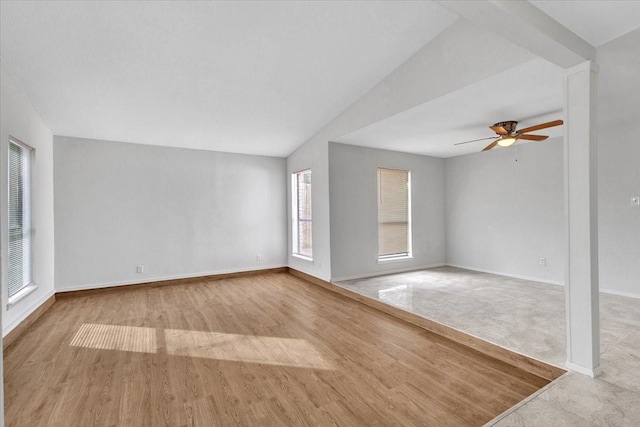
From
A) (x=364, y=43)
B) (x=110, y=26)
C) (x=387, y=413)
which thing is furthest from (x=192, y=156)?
(x=387, y=413)

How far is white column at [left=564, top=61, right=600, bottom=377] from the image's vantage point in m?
2.46

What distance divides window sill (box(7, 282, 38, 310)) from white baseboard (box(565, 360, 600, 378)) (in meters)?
5.20

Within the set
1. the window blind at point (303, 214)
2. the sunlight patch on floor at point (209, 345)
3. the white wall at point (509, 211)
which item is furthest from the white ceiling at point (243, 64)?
the sunlight patch on floor at point (209, 345)

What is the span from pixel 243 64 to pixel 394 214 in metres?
3.84

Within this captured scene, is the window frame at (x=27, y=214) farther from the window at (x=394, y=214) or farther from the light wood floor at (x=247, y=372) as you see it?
the window at (x=394, y=214)

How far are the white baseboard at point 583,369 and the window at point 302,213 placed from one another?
4.41 metres

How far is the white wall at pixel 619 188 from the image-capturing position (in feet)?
12.4

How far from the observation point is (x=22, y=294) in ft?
12.4

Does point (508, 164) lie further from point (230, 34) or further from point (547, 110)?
point (230, 34)

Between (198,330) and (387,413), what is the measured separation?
232 centimetres

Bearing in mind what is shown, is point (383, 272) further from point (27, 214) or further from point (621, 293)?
point (27, 214)

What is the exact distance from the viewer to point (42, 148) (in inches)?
175

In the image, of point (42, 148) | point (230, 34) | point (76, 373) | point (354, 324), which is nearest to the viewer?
point (76, 373)

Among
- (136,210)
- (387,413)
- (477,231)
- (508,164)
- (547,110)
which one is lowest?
(387,413)
